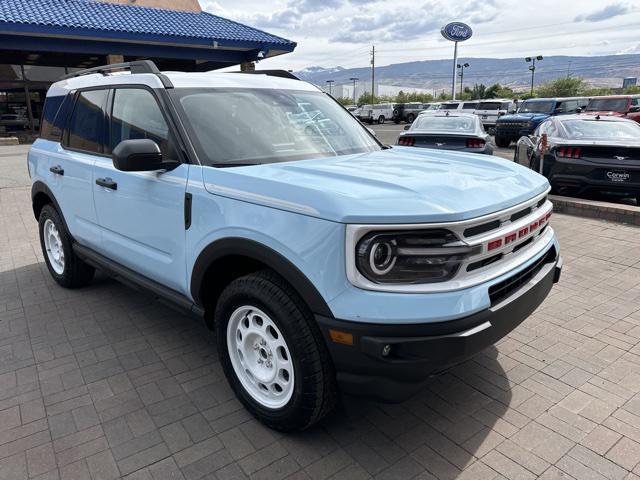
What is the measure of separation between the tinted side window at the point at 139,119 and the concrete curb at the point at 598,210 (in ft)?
21.7

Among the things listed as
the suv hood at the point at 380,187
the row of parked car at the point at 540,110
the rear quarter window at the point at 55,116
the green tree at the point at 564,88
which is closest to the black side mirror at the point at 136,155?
the suv hood at the point at 380,187

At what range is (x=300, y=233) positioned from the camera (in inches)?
92.0

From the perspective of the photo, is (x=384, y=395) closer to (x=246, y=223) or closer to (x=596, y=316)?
(x=246, y=223)

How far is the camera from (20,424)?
2891 millimetres

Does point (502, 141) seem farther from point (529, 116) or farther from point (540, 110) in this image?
point (540, 110)

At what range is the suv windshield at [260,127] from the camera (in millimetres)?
3066

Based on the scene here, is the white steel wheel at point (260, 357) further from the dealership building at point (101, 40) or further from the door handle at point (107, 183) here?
the dealership building at point (101, 40)

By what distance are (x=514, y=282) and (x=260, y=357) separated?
145 centimetres

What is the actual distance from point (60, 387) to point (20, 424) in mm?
386

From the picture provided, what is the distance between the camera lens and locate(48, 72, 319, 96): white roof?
3.35 m

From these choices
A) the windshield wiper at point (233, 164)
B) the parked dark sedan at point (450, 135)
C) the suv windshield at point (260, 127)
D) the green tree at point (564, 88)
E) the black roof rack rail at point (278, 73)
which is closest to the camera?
the windshield wiper at point (233, 164)

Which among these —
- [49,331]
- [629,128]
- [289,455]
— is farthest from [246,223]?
[629,128]

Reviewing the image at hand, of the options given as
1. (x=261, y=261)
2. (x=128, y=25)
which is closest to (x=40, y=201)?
(x=261, y=261)

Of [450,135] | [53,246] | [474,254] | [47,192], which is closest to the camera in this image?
[474,254]
